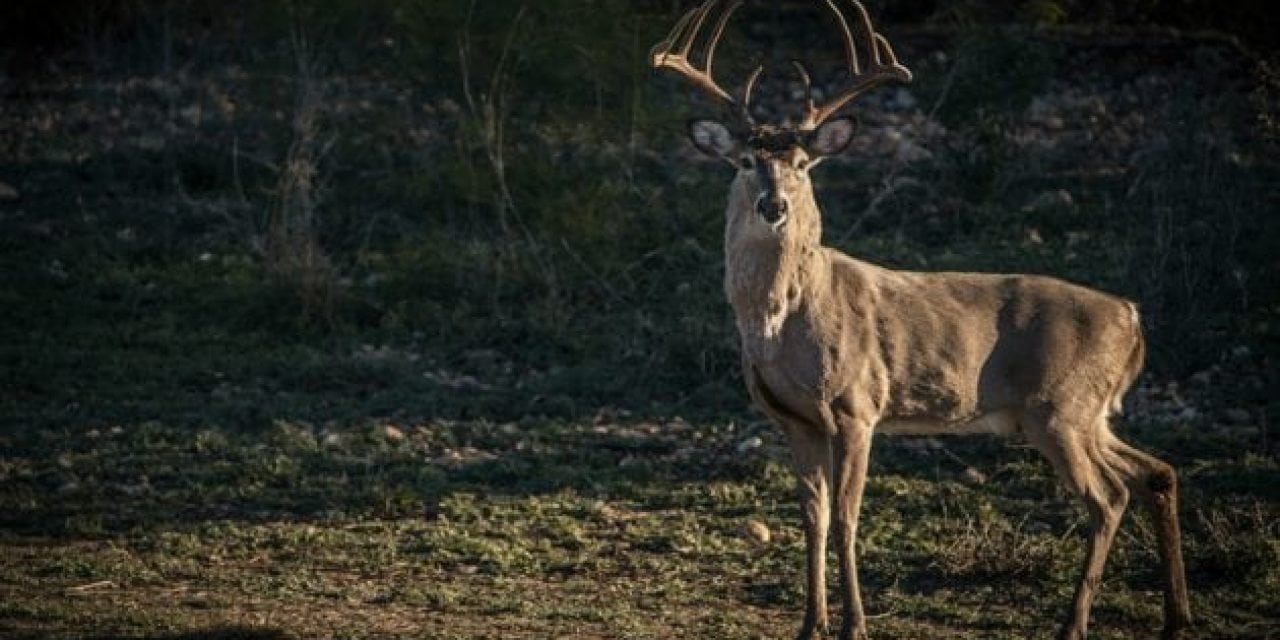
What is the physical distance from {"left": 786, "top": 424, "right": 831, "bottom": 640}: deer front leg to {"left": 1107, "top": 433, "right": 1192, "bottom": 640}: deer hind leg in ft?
4.96

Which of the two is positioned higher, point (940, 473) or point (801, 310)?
point (801, 310)

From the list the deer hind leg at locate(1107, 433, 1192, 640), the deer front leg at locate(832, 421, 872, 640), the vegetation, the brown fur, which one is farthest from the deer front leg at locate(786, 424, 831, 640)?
the deer hind leg at locate(1107, 433, 1192, 640)

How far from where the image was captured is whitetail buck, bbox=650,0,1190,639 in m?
8.60

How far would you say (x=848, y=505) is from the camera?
28.0ft

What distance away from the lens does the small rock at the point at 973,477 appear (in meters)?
10.9

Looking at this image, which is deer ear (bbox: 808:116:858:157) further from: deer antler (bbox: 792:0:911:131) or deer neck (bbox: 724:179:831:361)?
deer neck (bbox: 724:179:831:361)

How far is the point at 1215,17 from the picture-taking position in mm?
19766

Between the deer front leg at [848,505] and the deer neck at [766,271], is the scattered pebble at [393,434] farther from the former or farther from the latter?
the deer front leg at [848,505]

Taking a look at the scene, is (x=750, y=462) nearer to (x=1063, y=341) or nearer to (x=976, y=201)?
(x=1063, y=341)

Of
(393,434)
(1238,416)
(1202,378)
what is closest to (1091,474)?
(1238,416)

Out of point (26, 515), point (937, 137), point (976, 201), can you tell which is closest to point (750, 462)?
point (26, 515)

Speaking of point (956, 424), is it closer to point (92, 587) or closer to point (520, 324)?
point (92, 587)

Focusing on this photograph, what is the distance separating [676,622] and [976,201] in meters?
8.50

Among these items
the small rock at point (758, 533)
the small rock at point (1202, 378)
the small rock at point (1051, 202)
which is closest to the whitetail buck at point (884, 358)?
the small rock at point (758, 533)
